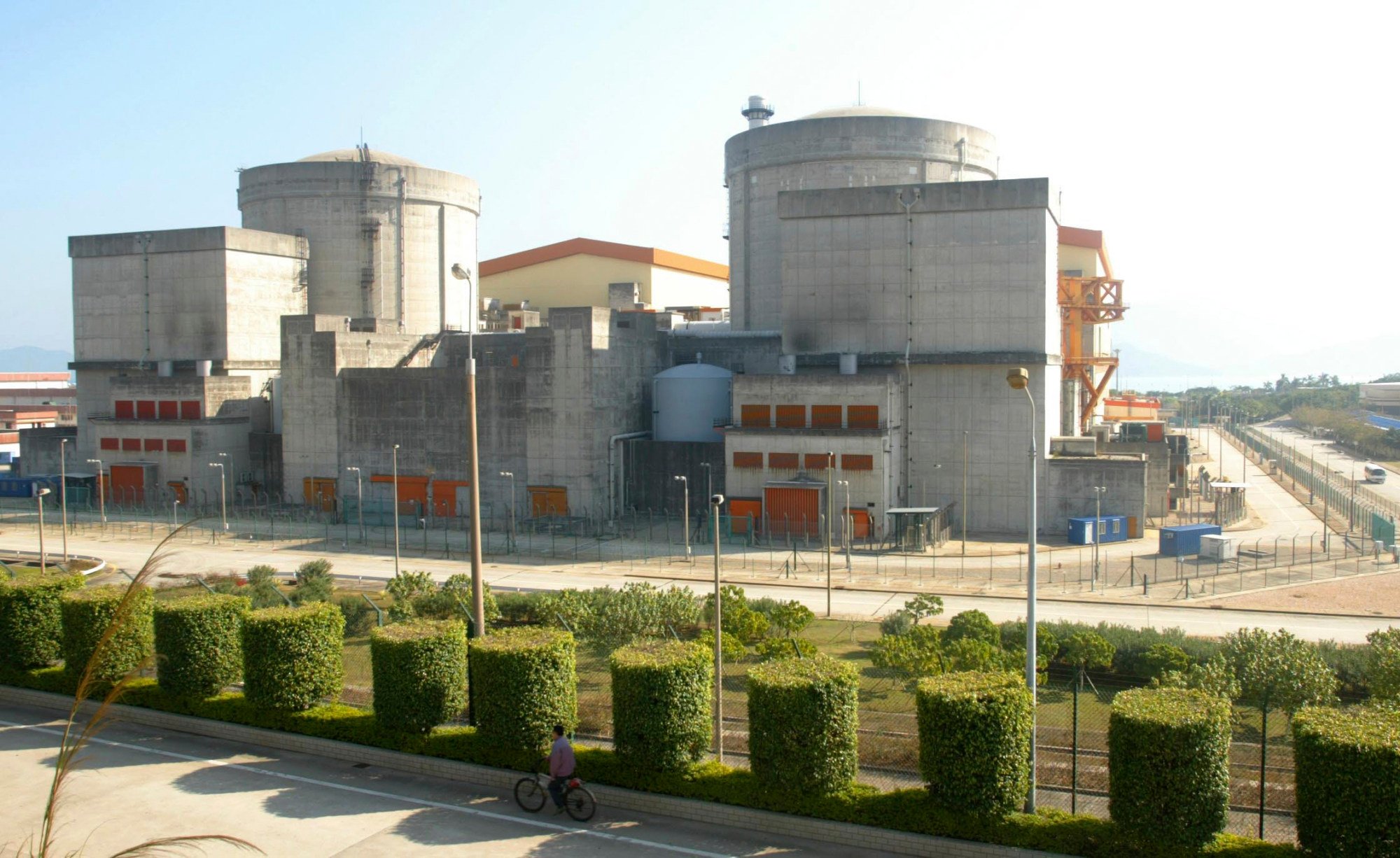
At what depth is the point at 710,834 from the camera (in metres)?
19.7

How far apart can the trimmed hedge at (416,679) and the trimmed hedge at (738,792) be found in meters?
0.39

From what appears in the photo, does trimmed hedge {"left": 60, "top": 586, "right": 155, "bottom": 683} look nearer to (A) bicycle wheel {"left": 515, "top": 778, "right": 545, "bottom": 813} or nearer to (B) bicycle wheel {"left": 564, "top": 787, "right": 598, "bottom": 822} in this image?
(A) bicycle wheel {"left": 515, "top": 778, "right": 545, "bottom": 813}

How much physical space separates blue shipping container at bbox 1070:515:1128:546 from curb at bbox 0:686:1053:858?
4001cm

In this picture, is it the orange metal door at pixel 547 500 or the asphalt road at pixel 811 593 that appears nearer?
the asphalt road at pixel 811 593

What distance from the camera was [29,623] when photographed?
28156 millimetres

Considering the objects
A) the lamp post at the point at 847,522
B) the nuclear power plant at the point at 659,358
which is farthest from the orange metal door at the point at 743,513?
the lamp post at the point at 847,522

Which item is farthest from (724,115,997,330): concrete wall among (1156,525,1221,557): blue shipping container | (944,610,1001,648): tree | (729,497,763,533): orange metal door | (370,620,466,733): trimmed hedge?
(370,620,466,733): trimmed hedge

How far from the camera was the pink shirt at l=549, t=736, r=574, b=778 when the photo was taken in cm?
2014

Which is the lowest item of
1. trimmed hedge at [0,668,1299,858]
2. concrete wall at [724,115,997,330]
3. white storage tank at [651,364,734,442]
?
trimmed hedge at [0,668,1299,858]

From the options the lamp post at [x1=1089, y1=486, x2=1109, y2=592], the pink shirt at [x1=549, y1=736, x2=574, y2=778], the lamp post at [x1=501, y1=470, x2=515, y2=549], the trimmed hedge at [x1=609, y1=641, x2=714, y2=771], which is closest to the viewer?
the pink shirt at [x1=549, y1=736, x2=574, y2=778]

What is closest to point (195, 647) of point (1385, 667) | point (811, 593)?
point (811, 593)

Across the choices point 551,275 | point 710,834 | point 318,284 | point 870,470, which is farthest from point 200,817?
point 551,275

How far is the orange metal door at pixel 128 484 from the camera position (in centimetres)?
7181

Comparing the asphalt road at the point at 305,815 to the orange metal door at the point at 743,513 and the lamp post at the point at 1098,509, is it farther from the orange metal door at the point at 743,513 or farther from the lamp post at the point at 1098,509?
the orange metal door at the point at 743,513
